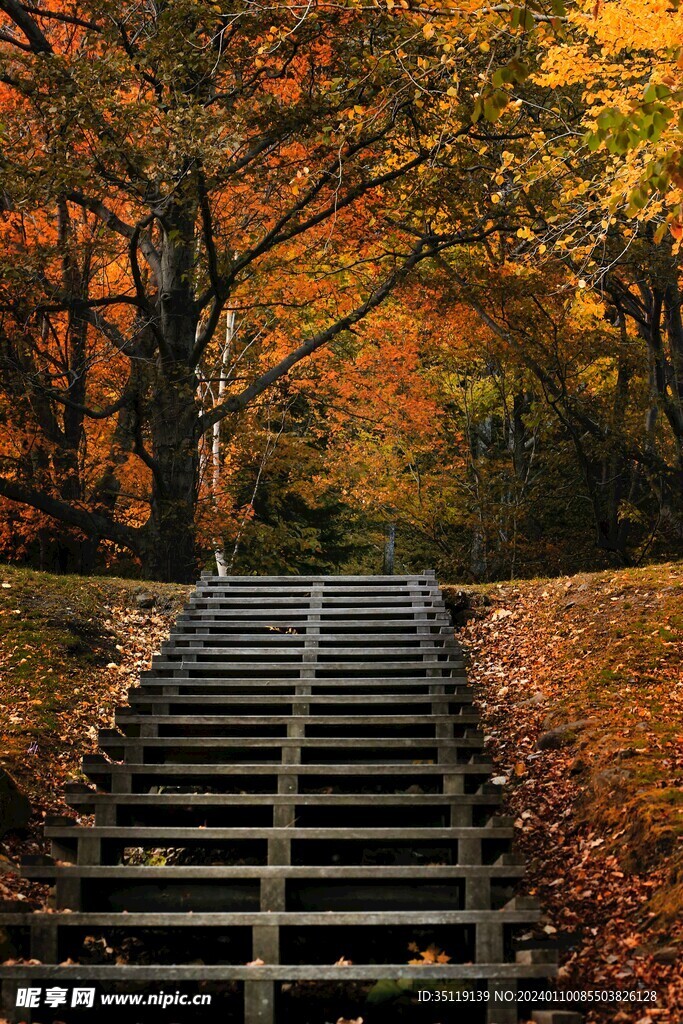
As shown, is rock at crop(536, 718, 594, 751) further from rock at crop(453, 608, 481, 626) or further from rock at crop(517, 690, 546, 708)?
rock at crop(453, 608, 481, 626)

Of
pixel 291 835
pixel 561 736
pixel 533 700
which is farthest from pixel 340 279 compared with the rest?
pixel 291 835

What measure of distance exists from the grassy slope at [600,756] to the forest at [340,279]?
3.53m

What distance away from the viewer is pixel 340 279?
18.3 metres

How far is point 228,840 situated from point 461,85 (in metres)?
8.41

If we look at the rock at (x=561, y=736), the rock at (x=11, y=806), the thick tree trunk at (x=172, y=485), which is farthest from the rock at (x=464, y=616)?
the rock at (x=11, y=806)

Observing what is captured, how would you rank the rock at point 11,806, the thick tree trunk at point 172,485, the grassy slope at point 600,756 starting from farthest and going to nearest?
the thick tree trunk at point 172,485
the rock at point 11,806
the grassy slope at point 600,756

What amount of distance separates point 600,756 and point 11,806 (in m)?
4.19

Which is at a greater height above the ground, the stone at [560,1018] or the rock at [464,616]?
the rock at [464,616]

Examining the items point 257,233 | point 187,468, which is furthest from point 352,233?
point 187,468

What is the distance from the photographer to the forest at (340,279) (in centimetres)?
1061

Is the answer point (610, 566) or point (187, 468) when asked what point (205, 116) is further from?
point (610, 566)

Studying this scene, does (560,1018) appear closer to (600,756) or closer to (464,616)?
(600,756)

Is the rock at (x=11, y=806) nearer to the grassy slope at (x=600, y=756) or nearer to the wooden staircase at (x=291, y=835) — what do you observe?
the wooden staircase at (x=291, y=835)

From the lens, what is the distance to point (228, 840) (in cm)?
617
